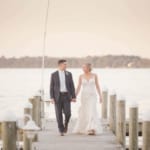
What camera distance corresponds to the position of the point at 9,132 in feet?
18.5

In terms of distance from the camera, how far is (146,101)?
24469mm

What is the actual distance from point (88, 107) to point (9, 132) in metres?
4.62

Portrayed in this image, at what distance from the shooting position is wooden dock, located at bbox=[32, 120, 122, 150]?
8648 millimetres

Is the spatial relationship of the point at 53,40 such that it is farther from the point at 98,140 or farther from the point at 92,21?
the point at 98,140

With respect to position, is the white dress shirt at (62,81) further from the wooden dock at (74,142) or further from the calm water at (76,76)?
the calm water at (76,76)

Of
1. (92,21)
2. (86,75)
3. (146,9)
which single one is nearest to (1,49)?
(92,21)

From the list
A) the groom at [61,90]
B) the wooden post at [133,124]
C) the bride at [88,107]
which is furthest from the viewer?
the bride at [88,107]

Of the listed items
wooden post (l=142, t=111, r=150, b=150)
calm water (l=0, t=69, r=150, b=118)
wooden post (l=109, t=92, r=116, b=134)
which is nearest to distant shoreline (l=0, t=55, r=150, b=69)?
calm water (l=0, t=69, r=150, b=118)

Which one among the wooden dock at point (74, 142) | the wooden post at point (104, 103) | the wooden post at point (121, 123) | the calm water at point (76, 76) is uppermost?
the calm water at point (76, 76)

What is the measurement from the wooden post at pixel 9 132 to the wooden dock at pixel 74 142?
9.43 ft

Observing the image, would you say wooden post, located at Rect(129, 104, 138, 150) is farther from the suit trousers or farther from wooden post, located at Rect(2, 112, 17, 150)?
wooden post, located at Rect(2, 112, 17, 150)

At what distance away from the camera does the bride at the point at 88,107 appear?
10.1 meters

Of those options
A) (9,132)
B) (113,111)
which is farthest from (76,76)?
(9,132)

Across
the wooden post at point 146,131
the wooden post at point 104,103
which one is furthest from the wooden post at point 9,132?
the wooden post at point 104,103
